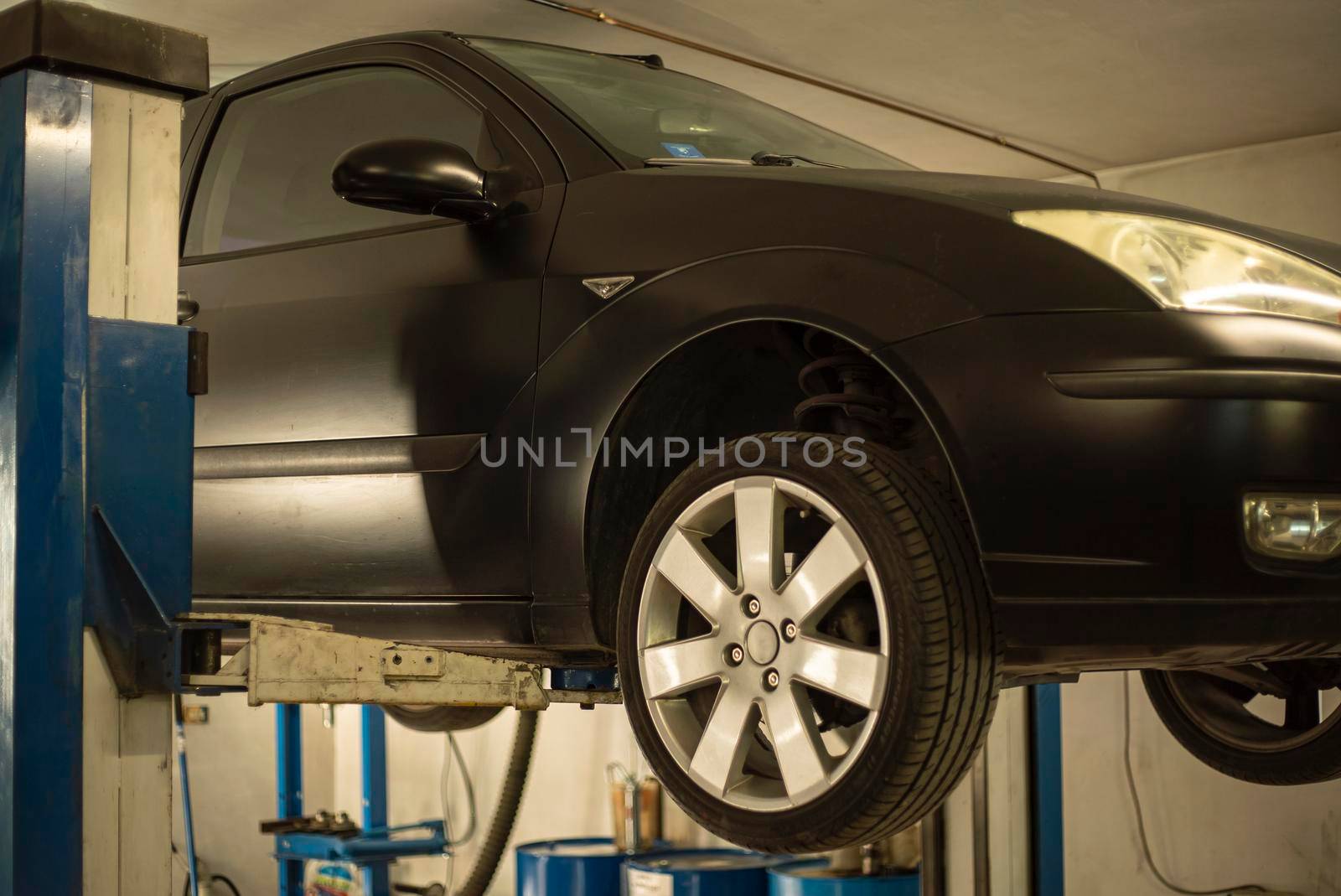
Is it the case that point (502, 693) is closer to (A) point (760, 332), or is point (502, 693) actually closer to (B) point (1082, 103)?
(A) point (760, 332)

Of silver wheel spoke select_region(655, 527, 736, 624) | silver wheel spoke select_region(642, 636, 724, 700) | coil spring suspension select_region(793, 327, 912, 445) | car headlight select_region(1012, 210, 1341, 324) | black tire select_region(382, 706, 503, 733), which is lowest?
black tire select_region(382, 706, 503, 733)

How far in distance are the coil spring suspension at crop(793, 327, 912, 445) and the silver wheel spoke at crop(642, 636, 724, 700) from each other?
1.30 ft

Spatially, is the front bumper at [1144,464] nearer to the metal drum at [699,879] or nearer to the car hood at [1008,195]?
the car hood at [1008,195]

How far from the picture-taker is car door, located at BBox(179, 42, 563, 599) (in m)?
2.38

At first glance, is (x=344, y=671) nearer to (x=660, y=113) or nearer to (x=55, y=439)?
(x=55, y=439)

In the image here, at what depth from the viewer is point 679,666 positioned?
6.91ft

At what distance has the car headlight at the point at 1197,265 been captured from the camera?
1.90 metres

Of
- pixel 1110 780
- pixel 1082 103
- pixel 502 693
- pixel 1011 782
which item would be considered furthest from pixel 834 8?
pixel 1110 780

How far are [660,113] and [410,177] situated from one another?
0.62 m

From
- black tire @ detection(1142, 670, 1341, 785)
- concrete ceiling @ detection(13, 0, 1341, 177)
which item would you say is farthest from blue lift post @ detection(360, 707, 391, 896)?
black tire @ detection(1142, 670, 1341, 785)

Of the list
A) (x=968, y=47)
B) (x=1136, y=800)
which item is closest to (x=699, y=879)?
(x=1136, y=800)

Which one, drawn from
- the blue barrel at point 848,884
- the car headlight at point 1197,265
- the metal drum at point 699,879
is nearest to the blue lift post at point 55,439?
the car headlight at point 1197,265

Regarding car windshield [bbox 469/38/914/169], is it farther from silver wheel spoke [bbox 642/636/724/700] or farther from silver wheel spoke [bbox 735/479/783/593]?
silver wheel spoke [bbox 642/636/724/700]

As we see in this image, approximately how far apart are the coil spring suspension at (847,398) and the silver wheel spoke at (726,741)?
445 millimetres
